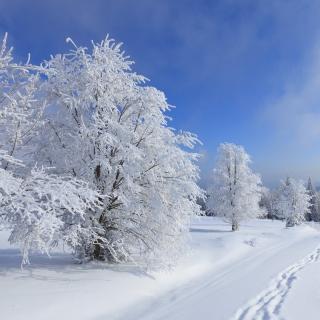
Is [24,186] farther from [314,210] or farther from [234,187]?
[314,210]

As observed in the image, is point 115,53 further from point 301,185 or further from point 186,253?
point 301,185

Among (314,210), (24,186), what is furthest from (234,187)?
(314,210)

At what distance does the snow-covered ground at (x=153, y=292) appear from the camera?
9.19m

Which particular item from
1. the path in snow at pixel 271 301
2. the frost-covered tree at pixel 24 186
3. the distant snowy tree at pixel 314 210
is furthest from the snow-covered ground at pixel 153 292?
the distant snowy tree at pixel 314 210

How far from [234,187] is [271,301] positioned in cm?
3081

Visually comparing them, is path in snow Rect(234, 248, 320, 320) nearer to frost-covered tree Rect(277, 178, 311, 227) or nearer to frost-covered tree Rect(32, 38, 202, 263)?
frost-covered tree Rect(32, 38, 202, 263)

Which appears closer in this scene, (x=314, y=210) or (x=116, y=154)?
(x=116, y=154)

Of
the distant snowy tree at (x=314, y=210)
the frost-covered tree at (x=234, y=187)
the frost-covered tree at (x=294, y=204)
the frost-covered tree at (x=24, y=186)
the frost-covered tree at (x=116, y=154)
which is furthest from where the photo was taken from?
the distant snowy tree at (x=314, y=210)

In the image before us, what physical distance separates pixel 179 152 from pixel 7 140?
619 centimetres

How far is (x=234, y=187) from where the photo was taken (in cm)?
4116

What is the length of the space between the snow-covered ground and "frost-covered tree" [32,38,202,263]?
→ 115 cm

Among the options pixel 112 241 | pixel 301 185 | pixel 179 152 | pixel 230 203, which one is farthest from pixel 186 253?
pixel 301 185

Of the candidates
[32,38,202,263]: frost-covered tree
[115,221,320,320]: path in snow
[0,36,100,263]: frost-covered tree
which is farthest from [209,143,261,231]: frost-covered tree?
[0,36,100,263]: frost-covered tree

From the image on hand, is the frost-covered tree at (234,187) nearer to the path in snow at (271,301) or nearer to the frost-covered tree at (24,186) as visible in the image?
the path in snow at (271,301)
